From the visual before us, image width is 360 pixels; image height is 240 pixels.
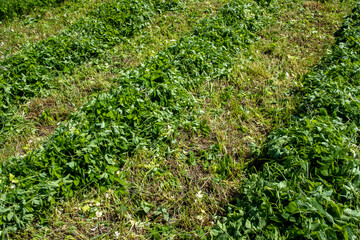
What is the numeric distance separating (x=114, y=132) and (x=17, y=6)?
7144 mm

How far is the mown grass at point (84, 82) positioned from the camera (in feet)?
14.4

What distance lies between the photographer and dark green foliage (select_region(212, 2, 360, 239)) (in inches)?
96.7

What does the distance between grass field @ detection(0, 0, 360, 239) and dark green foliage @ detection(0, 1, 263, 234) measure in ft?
0.07

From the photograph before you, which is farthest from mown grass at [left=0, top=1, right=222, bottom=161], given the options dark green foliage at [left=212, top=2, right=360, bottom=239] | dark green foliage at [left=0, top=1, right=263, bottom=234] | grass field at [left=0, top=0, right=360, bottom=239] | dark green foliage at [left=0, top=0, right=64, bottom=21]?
dark green foliage at [left=0, top=0, right=64, bottom=21]

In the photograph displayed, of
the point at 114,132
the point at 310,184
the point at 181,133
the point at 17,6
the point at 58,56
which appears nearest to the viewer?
the point at 310,184

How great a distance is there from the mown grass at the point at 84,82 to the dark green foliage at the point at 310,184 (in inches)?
117

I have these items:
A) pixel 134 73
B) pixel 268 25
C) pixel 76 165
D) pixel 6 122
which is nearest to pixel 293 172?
pixel 76 165

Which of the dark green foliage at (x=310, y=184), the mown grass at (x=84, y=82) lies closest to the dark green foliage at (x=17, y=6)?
the mown grass at (x=84, y=82)

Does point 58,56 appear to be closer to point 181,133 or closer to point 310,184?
point 181,133

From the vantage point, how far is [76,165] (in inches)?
130

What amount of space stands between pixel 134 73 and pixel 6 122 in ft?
7.42

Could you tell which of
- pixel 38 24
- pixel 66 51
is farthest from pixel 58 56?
pixel 38 24

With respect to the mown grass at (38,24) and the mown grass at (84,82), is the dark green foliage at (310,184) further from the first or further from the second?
the mown grass at (38,24)

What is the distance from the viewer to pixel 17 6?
328 inches
